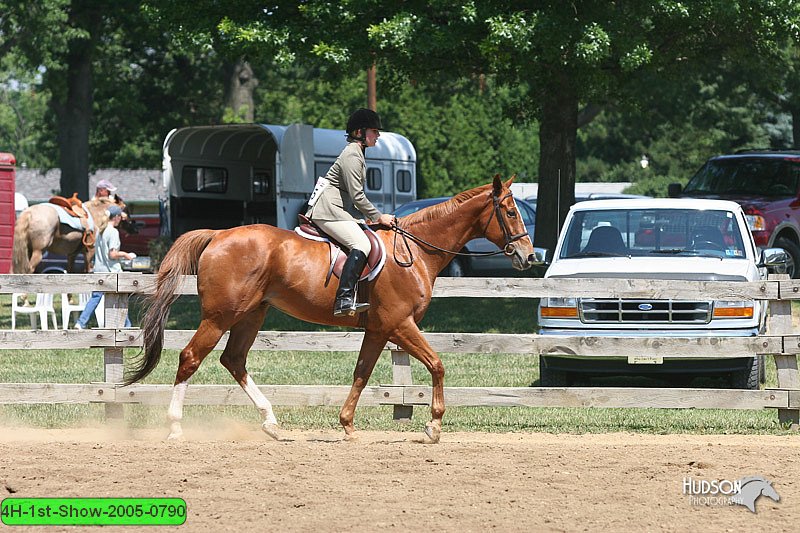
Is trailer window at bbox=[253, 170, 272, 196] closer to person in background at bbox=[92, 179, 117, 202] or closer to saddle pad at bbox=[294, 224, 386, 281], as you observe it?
person in background at bbox=[92, 179, 117, 202]

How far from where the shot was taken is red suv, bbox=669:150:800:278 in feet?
62.8

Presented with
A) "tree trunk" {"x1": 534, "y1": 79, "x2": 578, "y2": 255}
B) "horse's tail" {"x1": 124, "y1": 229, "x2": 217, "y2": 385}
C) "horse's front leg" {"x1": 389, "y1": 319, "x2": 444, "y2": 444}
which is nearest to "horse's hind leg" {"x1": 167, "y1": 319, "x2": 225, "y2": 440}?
"horse's tail" {"x1": 124, "y1": 229, "x2": 217, "y2": 385}

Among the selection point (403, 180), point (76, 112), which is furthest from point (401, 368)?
point (76, 112)

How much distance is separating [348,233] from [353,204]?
23 cm

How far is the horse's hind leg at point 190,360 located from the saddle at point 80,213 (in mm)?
9057

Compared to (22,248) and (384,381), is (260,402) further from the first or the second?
(22,248)

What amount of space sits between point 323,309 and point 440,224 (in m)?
1.21

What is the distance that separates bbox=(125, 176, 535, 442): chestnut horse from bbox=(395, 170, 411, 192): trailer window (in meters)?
18.1

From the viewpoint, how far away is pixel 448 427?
1071cm

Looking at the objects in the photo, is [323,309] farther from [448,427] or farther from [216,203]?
[216,203]

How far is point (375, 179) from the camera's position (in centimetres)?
2702

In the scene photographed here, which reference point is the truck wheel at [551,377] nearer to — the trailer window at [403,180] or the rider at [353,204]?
the rider at [353,204]

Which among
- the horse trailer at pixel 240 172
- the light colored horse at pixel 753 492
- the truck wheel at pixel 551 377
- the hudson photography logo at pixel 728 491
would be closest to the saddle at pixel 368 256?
the truck wheel at pixel 551 377

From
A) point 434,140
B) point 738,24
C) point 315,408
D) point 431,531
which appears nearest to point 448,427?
point 315,408
